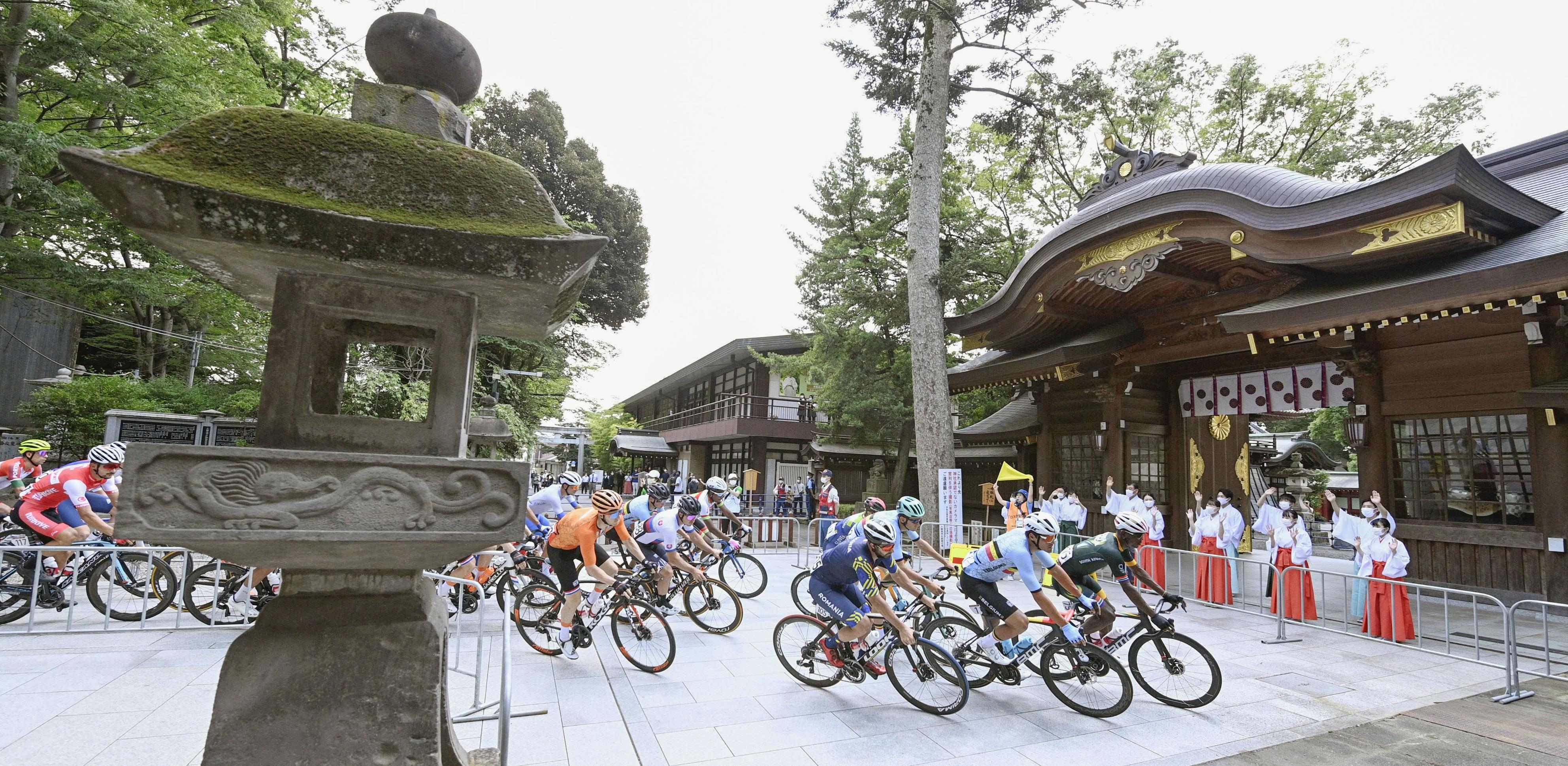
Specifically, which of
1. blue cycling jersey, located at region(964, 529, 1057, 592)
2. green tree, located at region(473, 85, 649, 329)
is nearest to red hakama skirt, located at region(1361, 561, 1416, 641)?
blue cycling jersey, located at region(964, 529, 1057, 592)

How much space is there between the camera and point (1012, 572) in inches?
226

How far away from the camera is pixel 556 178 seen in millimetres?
24406

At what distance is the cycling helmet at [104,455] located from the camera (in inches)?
285

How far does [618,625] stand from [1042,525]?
387 centimetres

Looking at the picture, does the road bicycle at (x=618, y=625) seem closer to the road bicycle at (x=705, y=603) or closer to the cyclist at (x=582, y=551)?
the cyclist at (x=582, y=551)

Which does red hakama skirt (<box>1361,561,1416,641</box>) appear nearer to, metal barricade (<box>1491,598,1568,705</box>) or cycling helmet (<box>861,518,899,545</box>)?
metal barricade (<box>1491,598,1568,705</box>)

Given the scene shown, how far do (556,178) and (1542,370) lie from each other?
2462cm

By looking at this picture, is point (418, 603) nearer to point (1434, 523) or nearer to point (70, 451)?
point (1434, 523)

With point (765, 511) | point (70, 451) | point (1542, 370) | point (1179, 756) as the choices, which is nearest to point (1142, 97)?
point (1542, 370)

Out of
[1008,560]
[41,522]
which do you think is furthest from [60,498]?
[1008,560]

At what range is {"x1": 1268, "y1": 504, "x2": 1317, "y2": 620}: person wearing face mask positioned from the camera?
28.6 ft

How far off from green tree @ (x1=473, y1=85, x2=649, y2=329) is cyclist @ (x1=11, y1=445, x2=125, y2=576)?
49.1 feet

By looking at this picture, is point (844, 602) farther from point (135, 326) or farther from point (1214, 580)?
point (135, 326)

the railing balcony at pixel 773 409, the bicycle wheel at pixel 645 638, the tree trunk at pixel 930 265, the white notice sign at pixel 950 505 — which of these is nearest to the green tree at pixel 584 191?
the railing balcony at pixel 773 409
